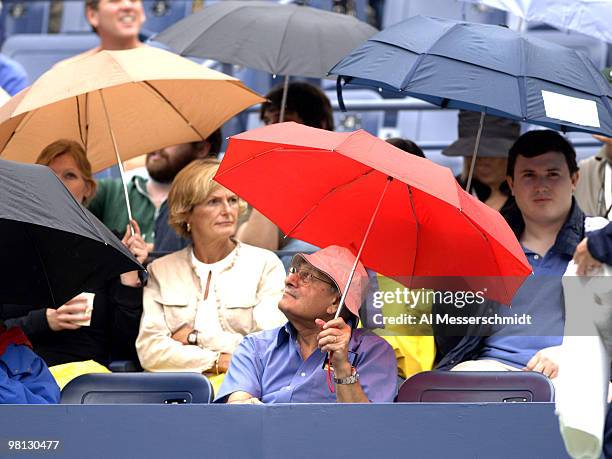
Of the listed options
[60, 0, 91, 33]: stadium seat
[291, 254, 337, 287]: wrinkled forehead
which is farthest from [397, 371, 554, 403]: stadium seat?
[60, 0, 91, 33]: stadium seat

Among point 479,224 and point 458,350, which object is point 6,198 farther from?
point 458,350

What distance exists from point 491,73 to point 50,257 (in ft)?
6.32

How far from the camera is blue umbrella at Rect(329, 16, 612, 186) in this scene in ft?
18.1

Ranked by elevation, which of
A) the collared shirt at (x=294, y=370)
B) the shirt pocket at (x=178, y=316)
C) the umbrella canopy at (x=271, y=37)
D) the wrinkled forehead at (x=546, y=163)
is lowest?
the shirt pocket at (x=178, y=316)

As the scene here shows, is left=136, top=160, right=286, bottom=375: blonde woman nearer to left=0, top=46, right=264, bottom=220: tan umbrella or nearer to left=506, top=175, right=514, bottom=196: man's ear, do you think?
left=0, top=46, right=264, bottom=220: tan umbrella

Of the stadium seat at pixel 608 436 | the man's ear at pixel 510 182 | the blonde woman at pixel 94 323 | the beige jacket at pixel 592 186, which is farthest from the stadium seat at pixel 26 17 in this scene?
the stadium seat at pixel 608 436

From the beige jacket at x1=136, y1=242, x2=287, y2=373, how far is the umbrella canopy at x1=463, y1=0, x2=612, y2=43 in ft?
4.94

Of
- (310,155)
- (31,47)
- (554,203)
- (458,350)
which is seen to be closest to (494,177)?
→ (554,203)

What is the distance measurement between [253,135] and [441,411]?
1258mm

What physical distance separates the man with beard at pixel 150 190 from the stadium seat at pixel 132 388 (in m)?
1.75

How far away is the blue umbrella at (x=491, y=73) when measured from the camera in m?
5.53

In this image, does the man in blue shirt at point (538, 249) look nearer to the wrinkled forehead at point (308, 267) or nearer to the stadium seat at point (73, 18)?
the wrinkled forehead at point (308, 267)

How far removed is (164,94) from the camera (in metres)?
6.66

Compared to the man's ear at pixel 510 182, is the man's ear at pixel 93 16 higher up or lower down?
lower down
